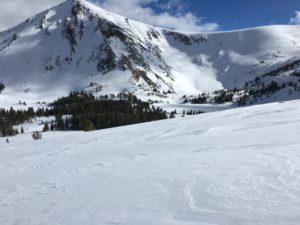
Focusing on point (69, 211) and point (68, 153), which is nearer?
point (69, 211)

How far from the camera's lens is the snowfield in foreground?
11188mm

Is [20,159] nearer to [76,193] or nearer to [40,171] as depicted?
[40,171]

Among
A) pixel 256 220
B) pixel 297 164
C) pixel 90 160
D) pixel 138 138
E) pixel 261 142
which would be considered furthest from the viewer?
pixel 138 138

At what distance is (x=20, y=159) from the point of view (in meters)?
25.2

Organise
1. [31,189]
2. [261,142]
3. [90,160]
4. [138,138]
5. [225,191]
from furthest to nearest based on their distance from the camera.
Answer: [138,138] → [90,160] → [261,142] → [31,189] → [225,191]

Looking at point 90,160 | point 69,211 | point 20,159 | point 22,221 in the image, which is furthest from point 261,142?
point 20,159

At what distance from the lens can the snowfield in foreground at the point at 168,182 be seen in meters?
11.2

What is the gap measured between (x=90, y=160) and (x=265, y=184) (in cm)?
1132

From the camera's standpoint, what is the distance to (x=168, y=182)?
14.3 meters

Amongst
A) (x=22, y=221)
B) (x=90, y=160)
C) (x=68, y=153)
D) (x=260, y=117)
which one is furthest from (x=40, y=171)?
(x=260, y=117)

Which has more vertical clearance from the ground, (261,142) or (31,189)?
(261,142)

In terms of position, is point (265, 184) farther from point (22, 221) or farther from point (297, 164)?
point (22, 221)

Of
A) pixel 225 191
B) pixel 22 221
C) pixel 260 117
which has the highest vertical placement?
pixel 260 117

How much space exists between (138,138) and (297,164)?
14.7 metres
